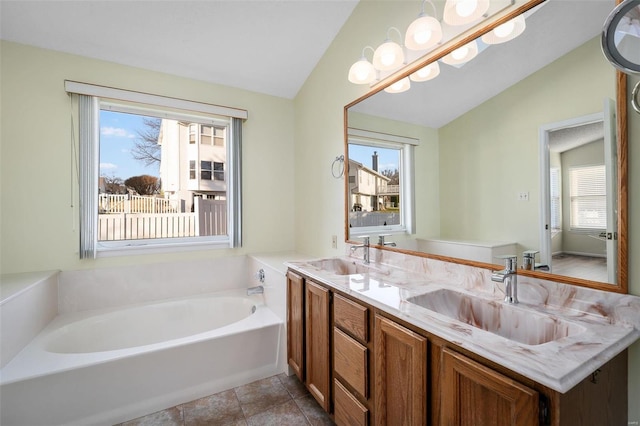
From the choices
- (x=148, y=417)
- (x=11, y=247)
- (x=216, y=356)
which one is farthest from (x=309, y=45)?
(x=148, y=417)

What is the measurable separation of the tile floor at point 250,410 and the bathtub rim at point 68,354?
42 centimetres

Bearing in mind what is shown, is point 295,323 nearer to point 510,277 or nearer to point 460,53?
point 510,277

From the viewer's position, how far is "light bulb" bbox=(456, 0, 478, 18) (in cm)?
137

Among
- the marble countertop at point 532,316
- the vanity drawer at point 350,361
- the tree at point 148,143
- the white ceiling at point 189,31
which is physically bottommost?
the vanity drawer at point 350,361

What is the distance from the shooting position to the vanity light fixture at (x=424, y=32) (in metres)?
1.53

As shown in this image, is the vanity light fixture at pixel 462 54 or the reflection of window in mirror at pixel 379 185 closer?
the vanity light fixture at pixel 462 54

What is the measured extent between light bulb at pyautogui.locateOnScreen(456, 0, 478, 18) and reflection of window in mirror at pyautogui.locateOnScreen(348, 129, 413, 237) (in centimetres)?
72

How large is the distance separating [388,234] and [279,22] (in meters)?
1.94

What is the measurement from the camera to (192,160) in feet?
9.83

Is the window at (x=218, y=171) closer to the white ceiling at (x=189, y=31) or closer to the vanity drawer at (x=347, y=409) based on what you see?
the white ceiling at (x=189, y=31)

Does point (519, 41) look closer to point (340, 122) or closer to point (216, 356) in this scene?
point (340, 122)

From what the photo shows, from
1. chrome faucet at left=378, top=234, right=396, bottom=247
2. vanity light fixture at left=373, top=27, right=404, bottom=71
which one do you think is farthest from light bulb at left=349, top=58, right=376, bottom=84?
chrome faucet at left=378, top=234, right=396, bottom=247

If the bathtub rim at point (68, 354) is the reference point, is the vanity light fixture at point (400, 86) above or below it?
above

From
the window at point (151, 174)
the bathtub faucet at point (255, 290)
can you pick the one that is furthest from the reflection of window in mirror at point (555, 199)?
the window at point (151, 174)
